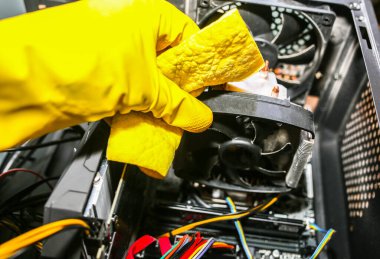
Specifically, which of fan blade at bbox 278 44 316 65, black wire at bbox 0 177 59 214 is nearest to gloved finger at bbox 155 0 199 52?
fan blade at bbox 278 44 316 65

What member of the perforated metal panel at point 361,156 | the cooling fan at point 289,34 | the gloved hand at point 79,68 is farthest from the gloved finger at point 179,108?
the perforated metal panel at point 361,156

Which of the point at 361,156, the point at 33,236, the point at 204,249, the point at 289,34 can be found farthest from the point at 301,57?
the point at 33,236

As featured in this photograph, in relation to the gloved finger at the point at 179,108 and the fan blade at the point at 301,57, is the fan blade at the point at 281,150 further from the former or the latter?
the fan blade at the point at 301,57

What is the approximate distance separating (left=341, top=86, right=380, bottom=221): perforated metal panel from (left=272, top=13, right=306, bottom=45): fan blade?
229mm

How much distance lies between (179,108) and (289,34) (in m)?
0.43

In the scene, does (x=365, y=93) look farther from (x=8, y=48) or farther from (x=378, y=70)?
(x=8, y=48)

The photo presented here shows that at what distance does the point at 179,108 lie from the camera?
26.6 inches

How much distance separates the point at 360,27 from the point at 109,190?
0.69 metres

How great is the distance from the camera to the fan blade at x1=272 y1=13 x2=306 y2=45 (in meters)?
0.92

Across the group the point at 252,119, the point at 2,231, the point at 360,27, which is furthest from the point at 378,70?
the point at 2,231

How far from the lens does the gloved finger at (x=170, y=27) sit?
0.69 m

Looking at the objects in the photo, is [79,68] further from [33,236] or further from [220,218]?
[220,218]

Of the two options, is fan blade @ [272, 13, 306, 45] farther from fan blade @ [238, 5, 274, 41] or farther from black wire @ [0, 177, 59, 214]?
black wire @ [0, 177, 59, 214]

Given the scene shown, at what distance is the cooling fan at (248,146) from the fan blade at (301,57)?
0.28 meters
